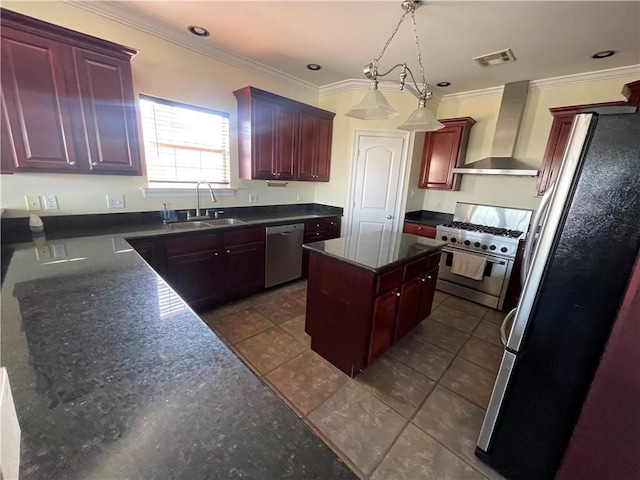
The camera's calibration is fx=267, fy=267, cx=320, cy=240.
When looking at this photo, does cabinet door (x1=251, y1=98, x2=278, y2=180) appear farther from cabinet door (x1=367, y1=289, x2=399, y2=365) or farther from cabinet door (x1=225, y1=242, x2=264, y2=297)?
cabinet door (x1=367, y1=289, x2=399, y2=365)

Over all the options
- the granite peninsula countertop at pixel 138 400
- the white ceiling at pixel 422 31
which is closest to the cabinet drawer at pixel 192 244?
the granite peninsula countertop at pixel 138 400

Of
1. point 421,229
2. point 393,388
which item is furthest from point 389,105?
point 421,229

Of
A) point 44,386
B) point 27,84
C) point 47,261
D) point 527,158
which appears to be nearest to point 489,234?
point 527,158

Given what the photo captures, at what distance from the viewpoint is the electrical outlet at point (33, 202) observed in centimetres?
202

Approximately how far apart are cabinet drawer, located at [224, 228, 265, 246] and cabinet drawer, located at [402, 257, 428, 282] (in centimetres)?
166

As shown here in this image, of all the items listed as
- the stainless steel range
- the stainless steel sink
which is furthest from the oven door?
the stainless steel sink

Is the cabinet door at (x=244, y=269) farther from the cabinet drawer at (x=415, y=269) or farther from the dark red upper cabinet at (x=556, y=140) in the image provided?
the dark red upper cabinet at (x=556, y=140)

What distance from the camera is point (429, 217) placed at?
4242 mm

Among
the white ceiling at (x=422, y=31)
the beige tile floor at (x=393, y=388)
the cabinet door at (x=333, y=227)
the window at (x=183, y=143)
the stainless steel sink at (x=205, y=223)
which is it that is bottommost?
the beige tile floor at (x=393, y=388)

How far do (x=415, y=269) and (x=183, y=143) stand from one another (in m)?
2.64

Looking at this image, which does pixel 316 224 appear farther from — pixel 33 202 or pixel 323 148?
pixel 33 202

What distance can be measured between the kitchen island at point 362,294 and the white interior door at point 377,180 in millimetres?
1555

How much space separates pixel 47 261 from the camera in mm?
1468

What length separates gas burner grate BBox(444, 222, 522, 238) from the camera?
3.15 m
